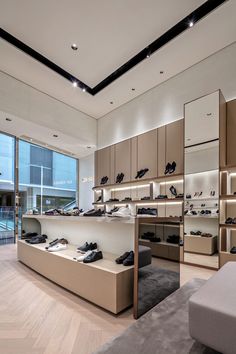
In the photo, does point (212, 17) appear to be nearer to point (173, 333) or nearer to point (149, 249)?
point (149, 249)

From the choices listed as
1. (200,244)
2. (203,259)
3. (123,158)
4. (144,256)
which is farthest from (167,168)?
(144,256)

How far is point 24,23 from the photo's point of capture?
379 cm

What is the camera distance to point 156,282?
243 centimetres

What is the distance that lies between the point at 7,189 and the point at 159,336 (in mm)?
6037

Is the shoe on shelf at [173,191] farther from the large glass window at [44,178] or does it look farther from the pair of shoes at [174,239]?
the large glass window at [44,178]

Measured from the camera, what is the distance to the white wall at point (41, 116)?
5133 mm

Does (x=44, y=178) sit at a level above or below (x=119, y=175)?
below

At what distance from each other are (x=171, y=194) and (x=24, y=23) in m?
4.70

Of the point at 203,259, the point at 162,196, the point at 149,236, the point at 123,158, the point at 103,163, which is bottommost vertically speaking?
the point at 203,259

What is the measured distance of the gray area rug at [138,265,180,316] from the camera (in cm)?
211

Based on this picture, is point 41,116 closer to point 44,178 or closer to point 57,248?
point 44,178

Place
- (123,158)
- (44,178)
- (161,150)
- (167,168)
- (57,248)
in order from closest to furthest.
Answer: (57,248) → (167,168) → (161,150) → (123,158) → (44,178)

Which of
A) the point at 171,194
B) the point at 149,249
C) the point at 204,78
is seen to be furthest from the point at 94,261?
the point at 204,78

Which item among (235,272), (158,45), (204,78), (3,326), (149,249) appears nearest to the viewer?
(235,272)
